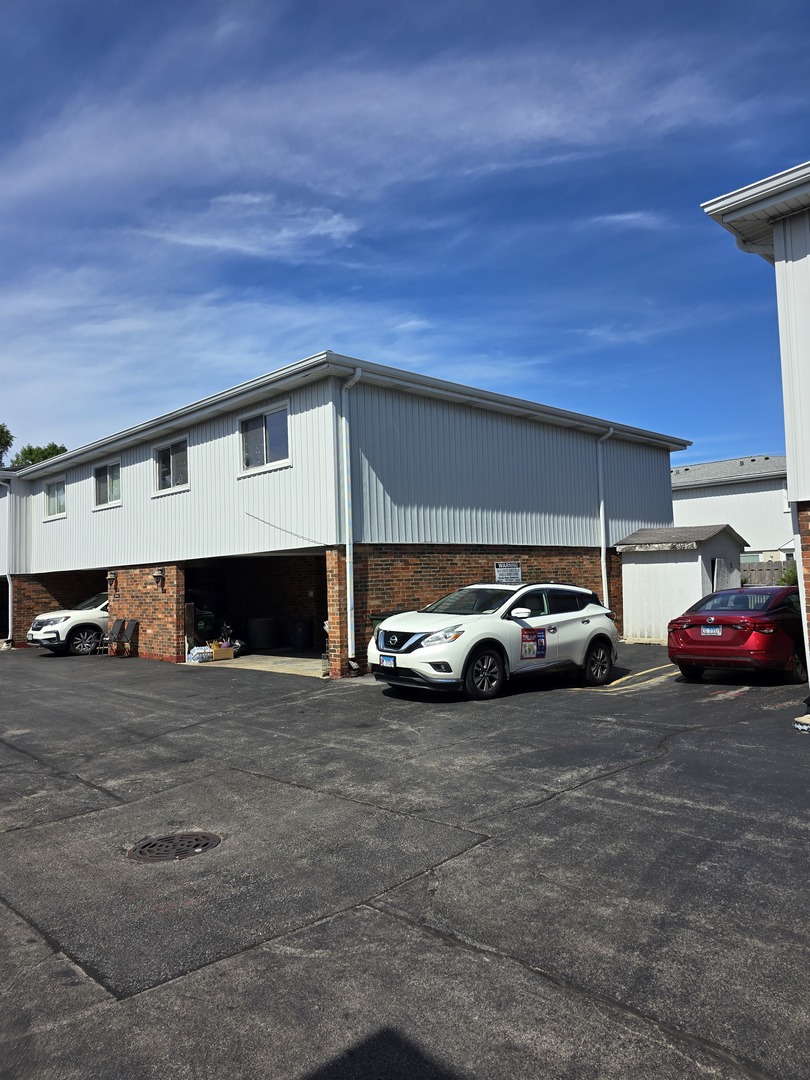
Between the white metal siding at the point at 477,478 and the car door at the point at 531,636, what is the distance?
3521mm

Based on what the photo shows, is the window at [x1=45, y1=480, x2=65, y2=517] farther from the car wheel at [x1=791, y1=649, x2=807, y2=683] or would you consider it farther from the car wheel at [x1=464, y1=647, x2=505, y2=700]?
the car wheel at [x1=791, y1=649, x2=807, y2=683]

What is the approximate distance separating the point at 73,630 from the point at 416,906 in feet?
61.7

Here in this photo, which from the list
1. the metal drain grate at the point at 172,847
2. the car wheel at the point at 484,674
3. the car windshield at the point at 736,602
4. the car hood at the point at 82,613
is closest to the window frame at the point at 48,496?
the car hood at the point at 82,613

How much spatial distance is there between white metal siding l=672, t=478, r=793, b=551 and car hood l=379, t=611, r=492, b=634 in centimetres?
2229

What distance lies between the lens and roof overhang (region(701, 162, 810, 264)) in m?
9.03

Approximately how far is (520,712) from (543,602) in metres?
2.49

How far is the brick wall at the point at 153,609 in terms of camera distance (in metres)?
18.3

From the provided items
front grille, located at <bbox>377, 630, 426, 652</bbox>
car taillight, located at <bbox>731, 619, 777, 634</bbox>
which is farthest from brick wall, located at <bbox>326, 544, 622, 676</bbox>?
car taillight, located at <bbox>731, 619, 777, 634</bbox>

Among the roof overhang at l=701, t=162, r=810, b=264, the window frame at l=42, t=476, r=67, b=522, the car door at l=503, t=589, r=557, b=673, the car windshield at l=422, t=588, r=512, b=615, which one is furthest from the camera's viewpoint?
the window frame at l=42, t=476, r=67, b=522

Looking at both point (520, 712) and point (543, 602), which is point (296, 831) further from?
point (543, 602)

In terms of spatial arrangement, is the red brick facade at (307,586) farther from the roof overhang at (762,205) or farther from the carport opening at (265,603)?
the roof overhang at (762,205)

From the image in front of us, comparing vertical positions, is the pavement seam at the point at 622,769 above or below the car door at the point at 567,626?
below

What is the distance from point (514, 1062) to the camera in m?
2.95

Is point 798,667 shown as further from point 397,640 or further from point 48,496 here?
point 48,496
